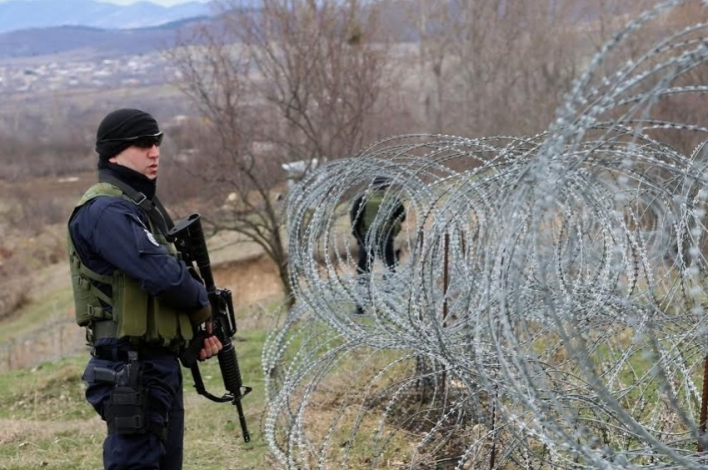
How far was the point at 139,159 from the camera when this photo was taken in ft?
10.2

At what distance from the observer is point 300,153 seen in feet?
39.9

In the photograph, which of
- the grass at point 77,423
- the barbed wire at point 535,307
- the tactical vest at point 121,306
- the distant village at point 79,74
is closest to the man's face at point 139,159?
the tactical vest at point 121,306

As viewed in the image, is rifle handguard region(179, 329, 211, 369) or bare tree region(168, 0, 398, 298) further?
bare tree region(168, 0, 398, 298)

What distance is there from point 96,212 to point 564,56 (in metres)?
21.2

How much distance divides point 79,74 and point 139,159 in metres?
92.5

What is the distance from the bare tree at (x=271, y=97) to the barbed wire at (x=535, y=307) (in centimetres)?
609

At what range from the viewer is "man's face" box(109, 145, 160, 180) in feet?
10.1

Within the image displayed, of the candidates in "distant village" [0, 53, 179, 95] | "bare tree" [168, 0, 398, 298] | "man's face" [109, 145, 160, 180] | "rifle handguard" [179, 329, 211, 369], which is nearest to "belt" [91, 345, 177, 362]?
"rifle handguard" [179, 329, 211, 369]

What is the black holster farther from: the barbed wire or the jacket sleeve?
the barbed wire

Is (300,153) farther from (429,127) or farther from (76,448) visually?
(429,127)

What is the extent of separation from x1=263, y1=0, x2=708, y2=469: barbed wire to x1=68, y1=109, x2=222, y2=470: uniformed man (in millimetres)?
918

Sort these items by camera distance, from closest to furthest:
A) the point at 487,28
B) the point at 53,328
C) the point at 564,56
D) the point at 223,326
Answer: the point at 223,326, the point at 53,328, the point at 564,56, the point at 487,28

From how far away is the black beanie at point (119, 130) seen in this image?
3.04 metres

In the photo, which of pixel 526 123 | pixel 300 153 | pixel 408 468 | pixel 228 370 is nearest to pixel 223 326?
pixel 228 370
